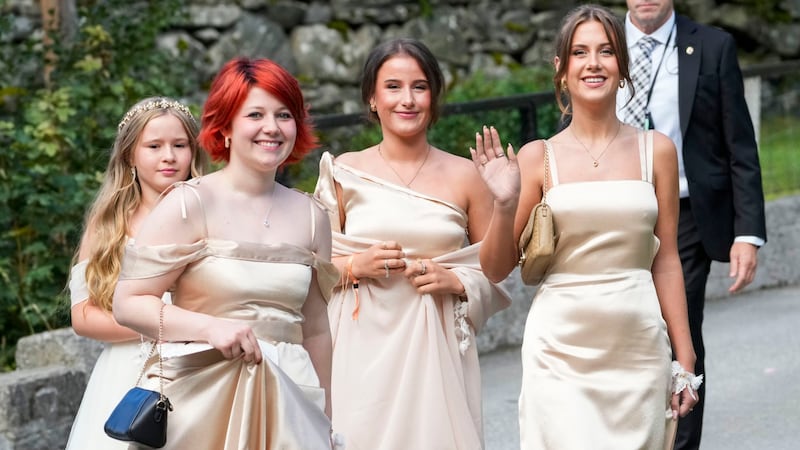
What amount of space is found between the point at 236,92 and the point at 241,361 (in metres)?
0.75

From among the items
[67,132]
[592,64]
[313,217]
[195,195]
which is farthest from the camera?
[67,132]

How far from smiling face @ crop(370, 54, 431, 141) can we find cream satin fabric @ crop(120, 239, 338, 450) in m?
1.44

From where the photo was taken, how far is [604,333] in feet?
15.9

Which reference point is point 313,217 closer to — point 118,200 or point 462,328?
point 118,200

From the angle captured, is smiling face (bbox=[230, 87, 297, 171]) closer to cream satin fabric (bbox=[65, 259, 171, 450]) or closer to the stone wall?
cream satin fabric (bbox=[65, 259, 171, 450])

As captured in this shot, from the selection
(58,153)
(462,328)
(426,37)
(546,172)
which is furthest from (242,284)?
(426,37)

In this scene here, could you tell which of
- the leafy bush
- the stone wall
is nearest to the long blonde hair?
the leafy bush

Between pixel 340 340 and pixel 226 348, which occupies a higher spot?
pixel 226 348

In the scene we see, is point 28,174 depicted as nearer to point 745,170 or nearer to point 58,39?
point 58,39

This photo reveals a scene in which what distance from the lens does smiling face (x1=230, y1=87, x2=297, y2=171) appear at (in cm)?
419

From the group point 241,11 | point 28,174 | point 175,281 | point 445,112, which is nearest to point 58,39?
point 28,174

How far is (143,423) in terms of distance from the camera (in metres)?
3.78

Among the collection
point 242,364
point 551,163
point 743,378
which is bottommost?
point 743,378

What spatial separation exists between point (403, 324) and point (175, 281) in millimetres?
1589
